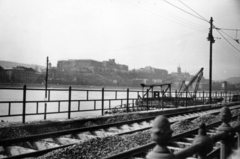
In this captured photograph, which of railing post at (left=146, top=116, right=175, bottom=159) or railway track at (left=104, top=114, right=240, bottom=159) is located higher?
railing post at (left=146, top=116, right=175, bottom=159)

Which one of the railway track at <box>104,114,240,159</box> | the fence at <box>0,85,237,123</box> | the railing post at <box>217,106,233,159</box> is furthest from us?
the fence at <box>0,85,237,123</box>

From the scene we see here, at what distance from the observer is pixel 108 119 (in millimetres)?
12102

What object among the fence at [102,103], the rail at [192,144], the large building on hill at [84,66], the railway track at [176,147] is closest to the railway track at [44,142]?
the railway track at [176,147]

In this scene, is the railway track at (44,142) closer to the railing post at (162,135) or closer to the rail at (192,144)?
the rail at (192,144)

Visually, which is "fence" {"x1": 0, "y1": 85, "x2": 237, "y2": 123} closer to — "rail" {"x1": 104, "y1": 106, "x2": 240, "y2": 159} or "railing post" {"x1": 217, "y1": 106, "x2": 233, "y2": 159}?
"rail" {"x1": 104, "y1": 106, "x2": 240, "y2": 159}

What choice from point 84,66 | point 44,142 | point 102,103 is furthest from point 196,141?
point 84,66

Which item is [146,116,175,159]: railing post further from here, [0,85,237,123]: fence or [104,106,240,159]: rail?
[0,85,237,123]: fence

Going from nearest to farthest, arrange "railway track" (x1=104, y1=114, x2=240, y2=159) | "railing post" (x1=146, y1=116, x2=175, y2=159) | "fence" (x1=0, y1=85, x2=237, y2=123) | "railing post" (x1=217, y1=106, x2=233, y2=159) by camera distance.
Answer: "railing post" (x1=146, y1=116, x2=175, y2=159) → "railing post" (x1=217, y1=106, x2=233, y2=159) → "railway track" (x1=104, y1=114, x2=240, y2=159) → "fence" (x1=0, y1=85, x2=237, y2=123)

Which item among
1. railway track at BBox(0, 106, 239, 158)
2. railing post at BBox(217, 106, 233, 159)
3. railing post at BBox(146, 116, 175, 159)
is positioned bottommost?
railway track at BBox(0, 106, 239, 158)

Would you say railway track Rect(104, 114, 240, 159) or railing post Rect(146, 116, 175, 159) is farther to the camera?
railway track Rect(104, 114, 240, 159)

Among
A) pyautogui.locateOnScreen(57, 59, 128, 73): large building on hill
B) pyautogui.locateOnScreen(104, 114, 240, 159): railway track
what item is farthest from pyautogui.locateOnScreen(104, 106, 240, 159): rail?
pyautogui.locateOnScreen(57, 59, 128, 73): large building on hill

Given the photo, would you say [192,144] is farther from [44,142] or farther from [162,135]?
→ [44,142]

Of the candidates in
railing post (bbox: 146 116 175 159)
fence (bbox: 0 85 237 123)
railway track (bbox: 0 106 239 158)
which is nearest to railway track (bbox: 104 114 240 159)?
railing post (bbox: 146 116 175 159)

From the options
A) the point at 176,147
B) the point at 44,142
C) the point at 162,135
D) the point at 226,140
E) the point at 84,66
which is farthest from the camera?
the point at 84,66
